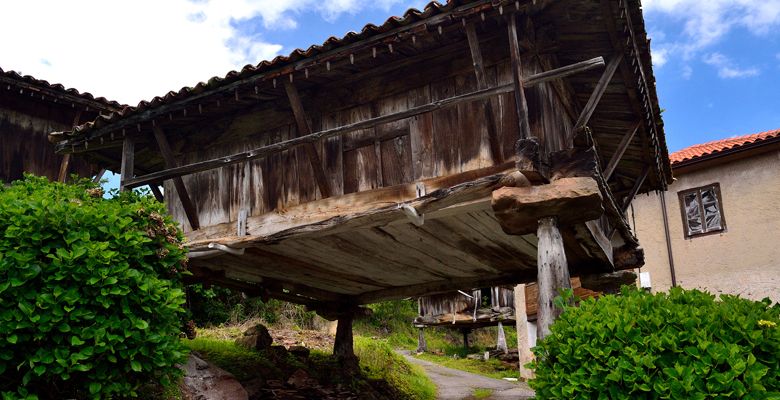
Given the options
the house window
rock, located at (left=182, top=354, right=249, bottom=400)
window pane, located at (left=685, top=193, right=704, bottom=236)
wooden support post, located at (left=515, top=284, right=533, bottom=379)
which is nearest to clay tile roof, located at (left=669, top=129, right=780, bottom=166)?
the house window

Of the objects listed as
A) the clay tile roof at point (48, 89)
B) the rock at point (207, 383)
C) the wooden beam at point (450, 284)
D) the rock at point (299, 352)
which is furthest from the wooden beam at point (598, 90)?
the clay tile roof at point (48, 89)

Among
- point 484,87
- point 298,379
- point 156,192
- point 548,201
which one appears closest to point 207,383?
point 298,379

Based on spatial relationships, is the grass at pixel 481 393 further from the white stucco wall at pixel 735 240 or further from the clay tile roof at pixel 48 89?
the clay tile roof at pixel 48 89

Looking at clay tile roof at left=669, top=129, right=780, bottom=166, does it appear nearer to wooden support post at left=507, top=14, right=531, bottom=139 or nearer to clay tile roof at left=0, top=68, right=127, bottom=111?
wooden support post at left=507, top=14, right=531, bottom=139

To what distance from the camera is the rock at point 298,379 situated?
27.8 feet

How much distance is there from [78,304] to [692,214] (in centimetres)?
1336

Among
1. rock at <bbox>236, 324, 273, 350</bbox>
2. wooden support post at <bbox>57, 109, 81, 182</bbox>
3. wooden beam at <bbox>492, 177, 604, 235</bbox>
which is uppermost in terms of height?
wooden support post at <bbox>57, 109, 81, 182</bbox>

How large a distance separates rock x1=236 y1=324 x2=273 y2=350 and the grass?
433cm

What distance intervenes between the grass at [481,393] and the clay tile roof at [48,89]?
8.11m

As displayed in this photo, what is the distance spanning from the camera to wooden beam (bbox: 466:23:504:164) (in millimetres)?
5418

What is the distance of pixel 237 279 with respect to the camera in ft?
29.7

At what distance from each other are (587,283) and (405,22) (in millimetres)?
4383

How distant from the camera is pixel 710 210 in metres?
13.9

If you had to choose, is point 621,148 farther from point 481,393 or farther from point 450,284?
point 481,393
